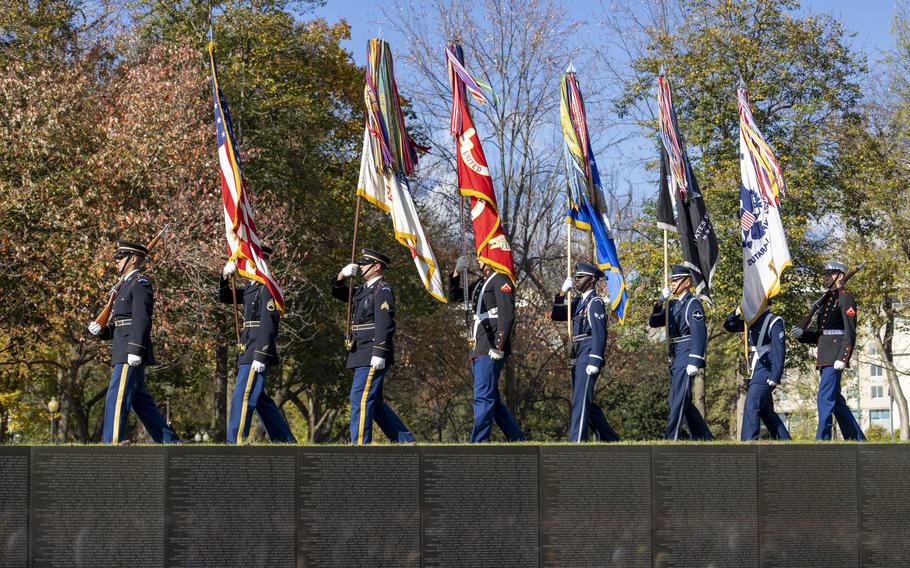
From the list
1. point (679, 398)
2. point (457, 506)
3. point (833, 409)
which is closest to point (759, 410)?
point (833, 409)

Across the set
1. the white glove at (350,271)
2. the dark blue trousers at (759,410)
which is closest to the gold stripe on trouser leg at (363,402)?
the white glove at (350,271)

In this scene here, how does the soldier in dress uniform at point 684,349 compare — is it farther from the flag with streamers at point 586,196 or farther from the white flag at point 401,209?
the white flag at point 401,209

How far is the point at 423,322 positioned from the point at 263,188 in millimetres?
6927

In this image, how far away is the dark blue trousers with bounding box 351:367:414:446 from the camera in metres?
11.0

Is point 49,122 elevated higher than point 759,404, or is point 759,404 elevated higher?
point 49,122

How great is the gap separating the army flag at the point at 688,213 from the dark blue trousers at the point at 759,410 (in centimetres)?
111

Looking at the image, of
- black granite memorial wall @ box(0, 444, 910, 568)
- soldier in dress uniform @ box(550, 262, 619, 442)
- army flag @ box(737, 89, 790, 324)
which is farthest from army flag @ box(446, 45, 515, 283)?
black granite memorial wall @ box(0, 444, 910, 568)

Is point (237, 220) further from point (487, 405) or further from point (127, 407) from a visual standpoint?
point (487, 405)

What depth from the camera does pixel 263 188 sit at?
987 inches

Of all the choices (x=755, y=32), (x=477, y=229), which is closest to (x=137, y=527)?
(x=477, y=229)

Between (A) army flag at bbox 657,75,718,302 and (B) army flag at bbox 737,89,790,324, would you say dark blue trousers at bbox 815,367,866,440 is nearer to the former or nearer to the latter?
(B) army flag at bbox 737,89,790,324

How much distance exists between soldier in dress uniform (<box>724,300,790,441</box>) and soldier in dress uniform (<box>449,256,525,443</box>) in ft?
8.68

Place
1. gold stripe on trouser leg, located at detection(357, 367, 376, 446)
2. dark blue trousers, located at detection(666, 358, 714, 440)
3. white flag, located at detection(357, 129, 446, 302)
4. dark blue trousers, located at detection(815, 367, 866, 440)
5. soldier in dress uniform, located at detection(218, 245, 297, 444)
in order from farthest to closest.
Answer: dark blue trousers, located at detection(815, 367, 866, 440), white flag, located at detection(357, 129, 446, 302), dark blue trousers, located at detection(666, 358, 714, 440), soldier in dress uniform, located at detection(218, 245, 297, 444), gold stripe on trouser leg, located at detection(357, 367, 376, 446)

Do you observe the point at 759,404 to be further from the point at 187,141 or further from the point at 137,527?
the point at 187,141
